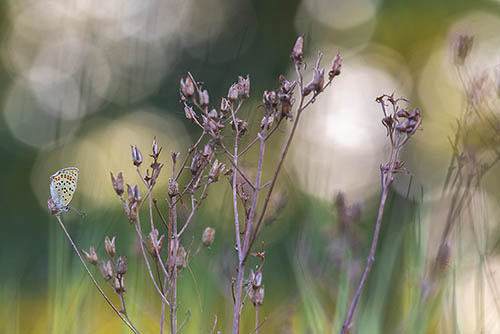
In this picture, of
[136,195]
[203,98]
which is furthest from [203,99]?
[136,195]

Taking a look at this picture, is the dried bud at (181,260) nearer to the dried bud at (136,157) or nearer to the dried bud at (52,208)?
the dried bud at (136,157)

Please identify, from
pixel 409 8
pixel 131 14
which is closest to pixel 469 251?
pixel 409 8

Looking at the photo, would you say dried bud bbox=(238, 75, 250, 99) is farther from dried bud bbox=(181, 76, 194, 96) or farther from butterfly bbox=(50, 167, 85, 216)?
butterfly bbox=(50, 167, 85, 216)

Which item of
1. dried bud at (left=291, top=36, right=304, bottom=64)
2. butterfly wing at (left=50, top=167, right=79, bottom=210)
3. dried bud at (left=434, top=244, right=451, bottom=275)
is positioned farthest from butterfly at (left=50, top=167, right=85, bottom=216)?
dried bud at (left=434, top=244, right=451, bottom=275)

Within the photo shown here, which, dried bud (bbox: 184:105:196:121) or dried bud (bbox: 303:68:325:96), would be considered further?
dried bud (bbox: 184:105:196:121)

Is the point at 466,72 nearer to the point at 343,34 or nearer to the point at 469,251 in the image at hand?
the point at 469,251

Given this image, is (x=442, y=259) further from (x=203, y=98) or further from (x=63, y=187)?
(x=63, y=187)
